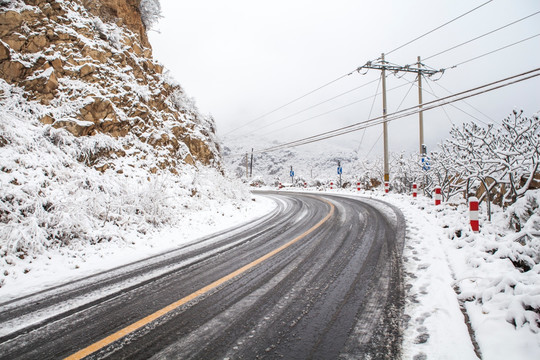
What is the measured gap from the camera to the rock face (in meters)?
9.09

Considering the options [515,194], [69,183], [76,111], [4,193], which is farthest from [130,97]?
[515,194]

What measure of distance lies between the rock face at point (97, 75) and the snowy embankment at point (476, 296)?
9889mm

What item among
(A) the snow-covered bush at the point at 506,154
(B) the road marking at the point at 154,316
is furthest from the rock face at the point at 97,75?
(A) the snow-covered bush at the point at 506,154

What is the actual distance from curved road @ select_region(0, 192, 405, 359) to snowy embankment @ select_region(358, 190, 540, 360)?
25 centimetres

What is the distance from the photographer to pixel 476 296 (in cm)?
316

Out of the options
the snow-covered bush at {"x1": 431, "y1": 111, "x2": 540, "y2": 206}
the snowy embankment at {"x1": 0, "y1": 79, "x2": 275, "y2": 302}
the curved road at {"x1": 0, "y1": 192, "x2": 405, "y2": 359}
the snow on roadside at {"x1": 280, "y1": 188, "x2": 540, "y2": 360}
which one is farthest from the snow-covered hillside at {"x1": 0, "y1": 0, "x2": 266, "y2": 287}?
the snow-covered bush at {"x1": 431, "y1": 111, "x2": 540, "y2": 206}

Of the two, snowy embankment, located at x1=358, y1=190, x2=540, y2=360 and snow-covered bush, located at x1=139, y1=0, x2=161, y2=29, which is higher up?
snow-covered bush, located at x1=139, y1=0, x2=161, y2=29

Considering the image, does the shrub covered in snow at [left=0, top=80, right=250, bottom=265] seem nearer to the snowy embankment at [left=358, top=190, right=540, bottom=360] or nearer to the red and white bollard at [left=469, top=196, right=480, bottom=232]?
the snowy embankment at [left=358, top=190, right=540, bottom=360]

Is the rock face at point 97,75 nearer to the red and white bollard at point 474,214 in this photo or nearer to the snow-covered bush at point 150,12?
the snow-covered bush at point 150,12

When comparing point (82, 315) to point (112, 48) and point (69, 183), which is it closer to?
point (69, 183)

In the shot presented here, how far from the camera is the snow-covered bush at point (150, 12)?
15.0 meters

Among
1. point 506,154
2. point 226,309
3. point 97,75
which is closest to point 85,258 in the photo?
point 226,309

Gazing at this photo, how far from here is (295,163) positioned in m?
137

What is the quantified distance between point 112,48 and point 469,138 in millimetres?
15045
